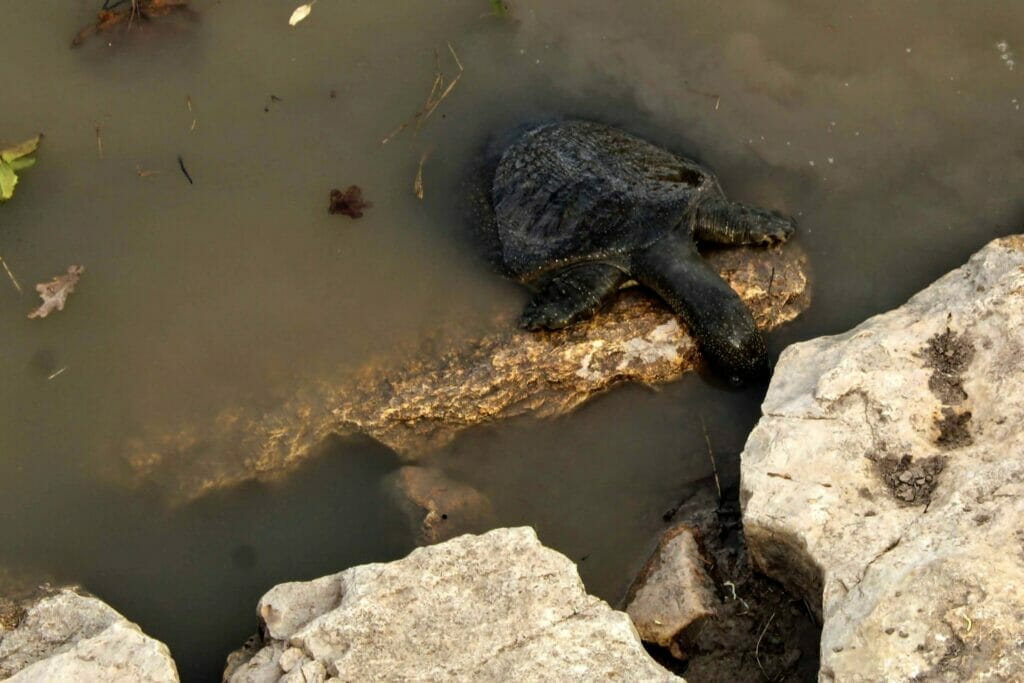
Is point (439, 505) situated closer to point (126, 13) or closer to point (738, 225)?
point (738, 225)

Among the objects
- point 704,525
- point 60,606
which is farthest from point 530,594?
point 60,606

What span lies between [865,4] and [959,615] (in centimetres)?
417

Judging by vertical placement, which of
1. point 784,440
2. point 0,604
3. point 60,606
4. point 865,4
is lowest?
point 0,604

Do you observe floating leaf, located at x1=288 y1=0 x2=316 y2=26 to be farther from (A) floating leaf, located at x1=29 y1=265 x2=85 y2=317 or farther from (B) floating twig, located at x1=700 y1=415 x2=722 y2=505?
(B) floating twig, located at x1=700 y1=415 x2=722 y2=505

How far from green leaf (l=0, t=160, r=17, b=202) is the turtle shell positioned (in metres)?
2.67

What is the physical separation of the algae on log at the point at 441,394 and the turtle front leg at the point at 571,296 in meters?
0.08

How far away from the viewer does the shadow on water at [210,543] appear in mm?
5031

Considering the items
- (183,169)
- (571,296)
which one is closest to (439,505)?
(571,296)

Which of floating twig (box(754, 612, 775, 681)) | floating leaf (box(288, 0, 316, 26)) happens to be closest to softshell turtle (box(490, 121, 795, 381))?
floating twig (box(754, 612, 775, 681))

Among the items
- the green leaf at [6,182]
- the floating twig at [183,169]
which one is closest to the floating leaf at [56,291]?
the green leaf at [6,182]

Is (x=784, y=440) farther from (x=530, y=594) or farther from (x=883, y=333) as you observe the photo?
(x=530, y=594)

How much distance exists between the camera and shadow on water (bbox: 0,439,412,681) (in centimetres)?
503

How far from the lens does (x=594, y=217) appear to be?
573 cm

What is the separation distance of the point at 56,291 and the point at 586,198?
2.87m
